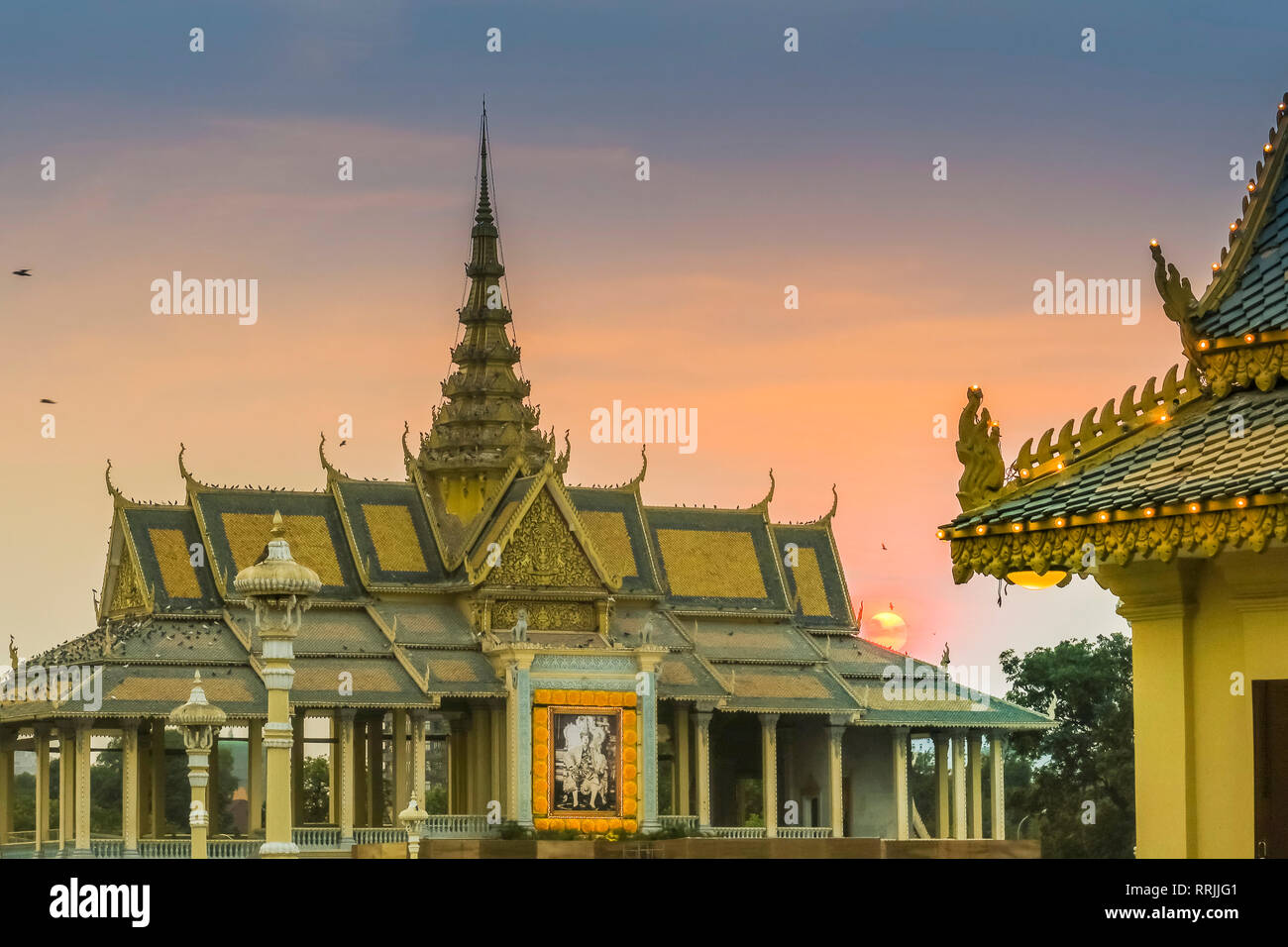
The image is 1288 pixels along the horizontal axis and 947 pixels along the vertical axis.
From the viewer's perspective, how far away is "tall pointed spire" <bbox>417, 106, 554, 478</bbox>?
6241cm

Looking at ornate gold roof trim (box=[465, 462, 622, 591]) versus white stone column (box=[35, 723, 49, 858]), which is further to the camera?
ornate gold roof trim (box=[465, 462, 622, 591])

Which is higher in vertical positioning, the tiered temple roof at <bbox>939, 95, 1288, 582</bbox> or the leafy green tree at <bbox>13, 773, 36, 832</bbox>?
the tiered temple roof at <bbox>939, 95, 1288, 582</bbox>

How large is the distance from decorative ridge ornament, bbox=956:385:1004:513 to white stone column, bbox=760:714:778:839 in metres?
42.8

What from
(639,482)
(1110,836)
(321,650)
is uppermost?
(639,482)

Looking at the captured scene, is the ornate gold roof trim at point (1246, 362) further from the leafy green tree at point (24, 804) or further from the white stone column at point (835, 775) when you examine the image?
the leafy green tree at point (24, 804)

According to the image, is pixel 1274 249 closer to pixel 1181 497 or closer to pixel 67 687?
pixel 1181 497

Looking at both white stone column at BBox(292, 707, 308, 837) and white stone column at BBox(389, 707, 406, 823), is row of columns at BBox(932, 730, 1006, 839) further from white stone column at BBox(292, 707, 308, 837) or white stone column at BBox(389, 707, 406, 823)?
white stone column at BBox(292, 707, 308, 837)

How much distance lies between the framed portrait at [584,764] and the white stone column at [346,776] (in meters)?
4.51

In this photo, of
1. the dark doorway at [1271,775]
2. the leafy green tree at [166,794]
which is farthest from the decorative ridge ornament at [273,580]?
the leafy green tree at [166,794]

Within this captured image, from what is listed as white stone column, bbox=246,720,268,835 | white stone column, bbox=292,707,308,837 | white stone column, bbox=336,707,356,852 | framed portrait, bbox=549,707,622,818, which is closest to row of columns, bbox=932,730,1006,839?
framed portrait, bbox=549,707,622,818
